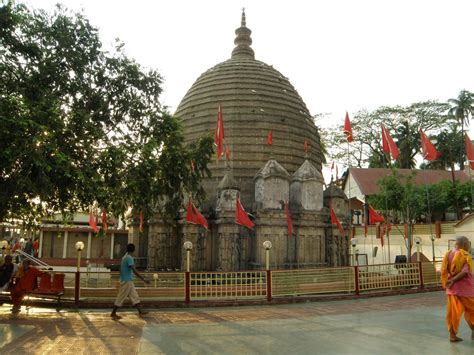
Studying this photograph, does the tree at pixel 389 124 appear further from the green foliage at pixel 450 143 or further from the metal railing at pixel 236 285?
the metal railing at pixel 236 285

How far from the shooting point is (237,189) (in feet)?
54.9

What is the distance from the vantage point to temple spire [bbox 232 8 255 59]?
23.8 m

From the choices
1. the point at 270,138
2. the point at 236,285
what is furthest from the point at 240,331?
the point at 270,138

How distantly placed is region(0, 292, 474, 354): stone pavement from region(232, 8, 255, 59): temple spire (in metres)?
17.3

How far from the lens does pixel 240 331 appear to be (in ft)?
23.1

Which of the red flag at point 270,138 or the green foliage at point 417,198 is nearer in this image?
the red flag at point 270,138

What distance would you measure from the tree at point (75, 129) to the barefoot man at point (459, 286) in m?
7.79

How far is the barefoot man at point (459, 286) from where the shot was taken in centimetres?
631

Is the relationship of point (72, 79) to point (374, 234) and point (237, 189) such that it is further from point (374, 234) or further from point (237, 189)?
point (374, 234)

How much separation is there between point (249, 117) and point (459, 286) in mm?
14139

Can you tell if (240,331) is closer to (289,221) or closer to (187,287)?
(187,287)

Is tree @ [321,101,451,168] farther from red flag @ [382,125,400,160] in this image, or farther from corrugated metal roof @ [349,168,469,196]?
red flag @ [382,125,400,160]

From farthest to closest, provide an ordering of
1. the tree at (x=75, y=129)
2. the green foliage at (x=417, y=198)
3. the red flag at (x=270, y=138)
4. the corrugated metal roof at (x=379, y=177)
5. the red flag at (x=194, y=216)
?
the corrugated metal roof at (x=379, y=177)
the green foliage at (x=417, y=198)
the red flag at (x=270, y=138)
the red flag at (x=194, y=216)
the tree at (x=75, y=129)

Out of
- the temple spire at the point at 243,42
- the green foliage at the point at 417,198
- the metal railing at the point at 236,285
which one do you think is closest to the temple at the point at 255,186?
the temple spire at the point at 243,42
